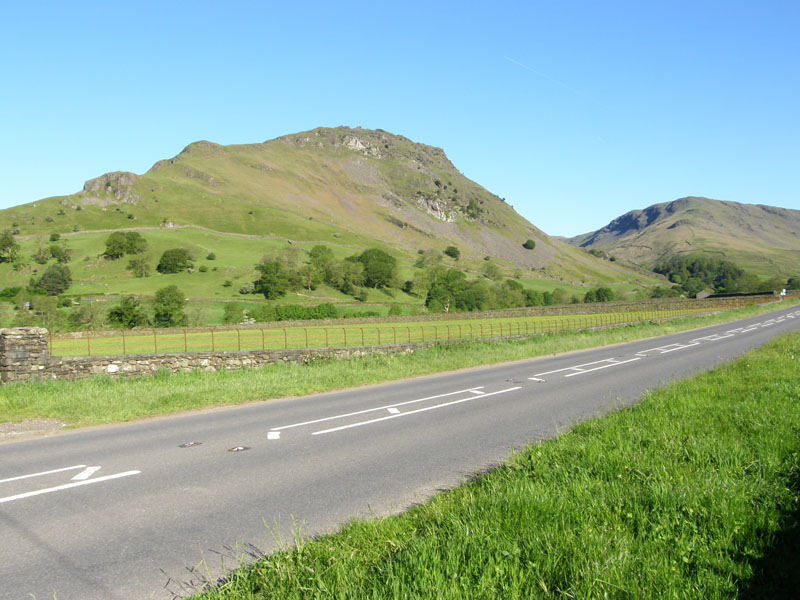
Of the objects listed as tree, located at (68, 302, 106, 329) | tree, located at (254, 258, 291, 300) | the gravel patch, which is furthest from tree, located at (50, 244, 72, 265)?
the gravel patch

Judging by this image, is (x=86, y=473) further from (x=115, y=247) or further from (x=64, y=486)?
(x=115, y=247)

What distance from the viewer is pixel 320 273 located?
113000 mm

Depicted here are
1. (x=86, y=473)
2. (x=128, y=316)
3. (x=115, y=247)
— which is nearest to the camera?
(x=86, y=473)

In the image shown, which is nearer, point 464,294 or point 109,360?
point 109,360

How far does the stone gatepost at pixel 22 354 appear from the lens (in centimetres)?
1488

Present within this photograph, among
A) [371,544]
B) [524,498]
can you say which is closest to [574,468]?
[524,498]

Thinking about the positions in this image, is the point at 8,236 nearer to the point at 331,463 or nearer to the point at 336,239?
the point at 336,239

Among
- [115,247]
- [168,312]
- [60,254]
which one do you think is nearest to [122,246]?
[115,247]

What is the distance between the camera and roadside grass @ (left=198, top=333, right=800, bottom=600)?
3.69m

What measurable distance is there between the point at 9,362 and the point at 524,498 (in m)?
15.2

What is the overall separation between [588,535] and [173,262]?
11765cm

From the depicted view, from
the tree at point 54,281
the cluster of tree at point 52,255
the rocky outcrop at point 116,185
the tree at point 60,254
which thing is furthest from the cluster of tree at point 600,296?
the rocky outcrop at point 116,185

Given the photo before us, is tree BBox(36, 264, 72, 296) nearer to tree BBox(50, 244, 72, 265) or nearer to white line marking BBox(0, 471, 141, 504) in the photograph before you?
tree BBox(50, 244, 72, 265)

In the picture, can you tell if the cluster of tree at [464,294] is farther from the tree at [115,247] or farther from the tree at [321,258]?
the tree at [115,247]
